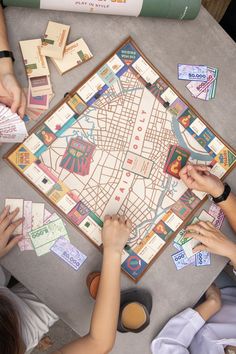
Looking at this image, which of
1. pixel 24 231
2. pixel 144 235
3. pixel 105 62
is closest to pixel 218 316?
pixel 144 235

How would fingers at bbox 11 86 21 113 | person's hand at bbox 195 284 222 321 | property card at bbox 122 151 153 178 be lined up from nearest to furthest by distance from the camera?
fingers at bbox 11 86 21 113
property card at bbox 122 151 153 178
person's hand at bbox 195 284 222 321

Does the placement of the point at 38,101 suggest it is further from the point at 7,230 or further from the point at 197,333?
the point at 197,333

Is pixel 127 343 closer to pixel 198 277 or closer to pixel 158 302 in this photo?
pixel 158 302

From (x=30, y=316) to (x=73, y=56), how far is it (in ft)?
3.28

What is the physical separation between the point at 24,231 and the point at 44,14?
74 cm

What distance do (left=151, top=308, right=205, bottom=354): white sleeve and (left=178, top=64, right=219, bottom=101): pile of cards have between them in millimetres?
794

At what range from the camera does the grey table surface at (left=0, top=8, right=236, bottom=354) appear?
128 centimetres

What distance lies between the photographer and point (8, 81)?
48.3 inches

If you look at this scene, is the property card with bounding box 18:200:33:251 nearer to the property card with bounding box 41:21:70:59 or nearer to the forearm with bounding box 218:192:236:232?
the property card with bounding box 41:21:70:59

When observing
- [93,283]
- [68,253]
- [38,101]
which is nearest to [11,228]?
[68,253]

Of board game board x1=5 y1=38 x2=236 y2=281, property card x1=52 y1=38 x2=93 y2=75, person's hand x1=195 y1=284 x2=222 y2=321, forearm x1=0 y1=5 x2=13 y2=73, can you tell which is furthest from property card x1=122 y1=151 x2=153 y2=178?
person's hand x1=195 y1=284 x2=222 y2=321

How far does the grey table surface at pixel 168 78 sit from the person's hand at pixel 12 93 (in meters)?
0.06

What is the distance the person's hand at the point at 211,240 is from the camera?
1.37 m

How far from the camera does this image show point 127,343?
1.38 m
